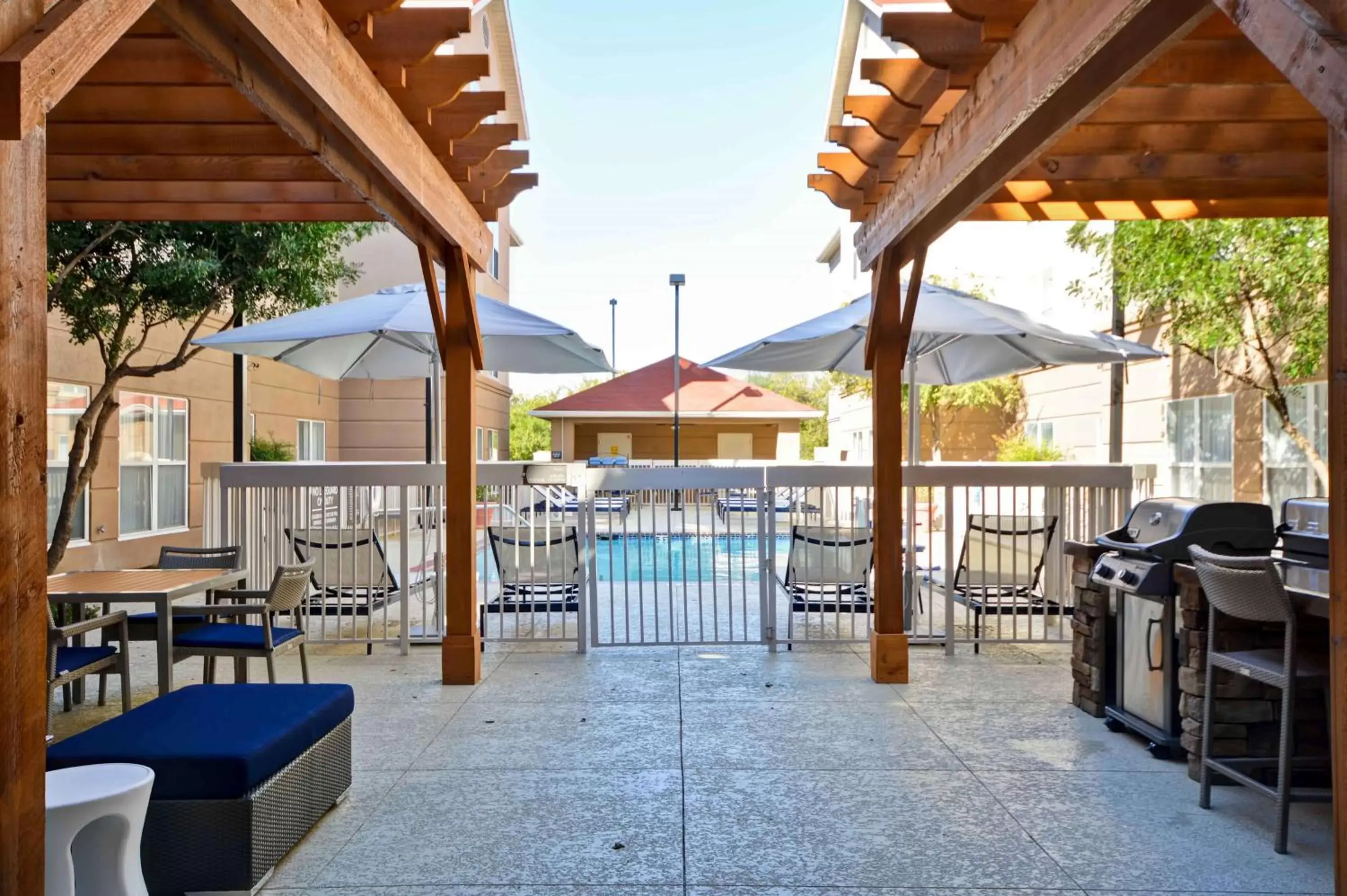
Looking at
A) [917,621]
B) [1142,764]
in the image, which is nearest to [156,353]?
[917,621]

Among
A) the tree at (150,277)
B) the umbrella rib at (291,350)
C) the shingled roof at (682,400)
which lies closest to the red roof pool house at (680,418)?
the shingled roof at (682,400)

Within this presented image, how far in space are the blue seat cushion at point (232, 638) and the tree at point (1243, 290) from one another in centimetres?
832

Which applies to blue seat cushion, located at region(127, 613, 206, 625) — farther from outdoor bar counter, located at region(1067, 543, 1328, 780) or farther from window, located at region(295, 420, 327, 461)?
window, located at region(295, 420, 327, 461)

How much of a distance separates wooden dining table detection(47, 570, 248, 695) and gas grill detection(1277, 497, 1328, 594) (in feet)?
16.0

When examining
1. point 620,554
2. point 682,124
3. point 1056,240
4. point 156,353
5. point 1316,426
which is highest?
point 682,124

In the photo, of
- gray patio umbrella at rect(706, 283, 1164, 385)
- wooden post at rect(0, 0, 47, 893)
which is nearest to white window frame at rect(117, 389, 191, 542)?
gray patio umbrella at rect(706, 283, 1164, 385)

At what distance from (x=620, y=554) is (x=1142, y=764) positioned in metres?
10.8

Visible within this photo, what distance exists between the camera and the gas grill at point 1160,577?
4.31 m

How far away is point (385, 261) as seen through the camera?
1858cm

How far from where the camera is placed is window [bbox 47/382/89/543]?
938 cm

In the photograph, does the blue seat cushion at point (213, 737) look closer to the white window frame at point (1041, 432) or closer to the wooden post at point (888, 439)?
the wooden post at point (888, 439)

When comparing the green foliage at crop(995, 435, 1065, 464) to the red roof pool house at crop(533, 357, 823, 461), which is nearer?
the green foliage at crop(995, 435, 1065, 464)

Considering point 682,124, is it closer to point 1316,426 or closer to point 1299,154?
point 1316,426

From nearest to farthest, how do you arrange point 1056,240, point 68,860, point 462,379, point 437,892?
point 68,860, point 437,892, point 462,379, point 1056,240
